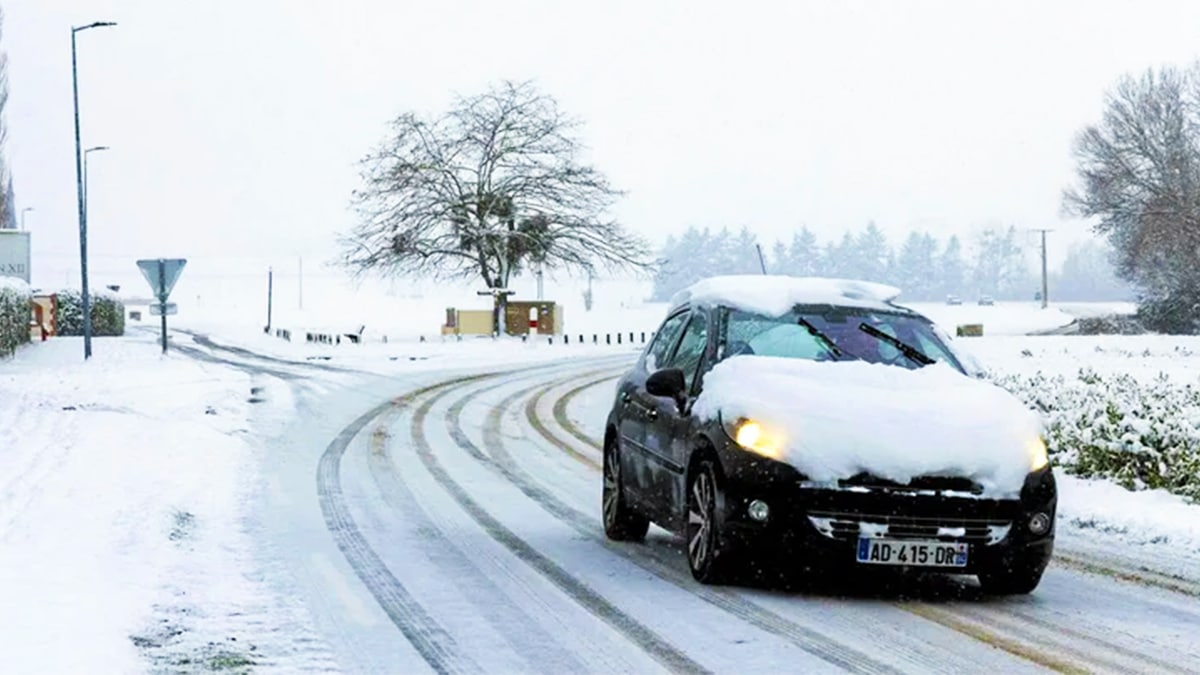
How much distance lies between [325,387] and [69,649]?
22.8 meters

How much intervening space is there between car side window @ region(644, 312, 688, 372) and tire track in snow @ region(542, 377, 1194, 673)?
2.74m

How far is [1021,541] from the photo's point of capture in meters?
7.48

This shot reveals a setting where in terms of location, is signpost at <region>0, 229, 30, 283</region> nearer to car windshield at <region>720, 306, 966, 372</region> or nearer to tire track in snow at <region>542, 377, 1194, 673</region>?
car windshield at <region>720, 306, 966, 372</region>

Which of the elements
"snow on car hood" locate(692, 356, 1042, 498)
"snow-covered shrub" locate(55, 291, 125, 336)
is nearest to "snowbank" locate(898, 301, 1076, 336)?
"snow-covered shrub" locate(55, 291, 125, 336)

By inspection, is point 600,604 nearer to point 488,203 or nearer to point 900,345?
point 900,345

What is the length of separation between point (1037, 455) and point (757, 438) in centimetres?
148

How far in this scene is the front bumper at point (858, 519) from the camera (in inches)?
287

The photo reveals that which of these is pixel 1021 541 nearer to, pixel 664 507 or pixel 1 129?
pixel 664 507

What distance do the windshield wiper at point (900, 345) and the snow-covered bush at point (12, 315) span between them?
3205 centimetres

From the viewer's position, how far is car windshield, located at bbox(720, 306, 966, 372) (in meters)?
8.59

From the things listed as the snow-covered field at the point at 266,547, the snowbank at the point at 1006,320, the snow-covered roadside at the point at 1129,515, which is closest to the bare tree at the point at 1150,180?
the snowbank at the point at 1006,320

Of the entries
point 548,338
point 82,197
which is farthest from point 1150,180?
point 82,197

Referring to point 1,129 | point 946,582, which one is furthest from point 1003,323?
point 946,582

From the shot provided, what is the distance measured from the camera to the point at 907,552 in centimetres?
731
